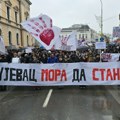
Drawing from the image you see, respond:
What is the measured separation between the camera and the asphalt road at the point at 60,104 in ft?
30.1

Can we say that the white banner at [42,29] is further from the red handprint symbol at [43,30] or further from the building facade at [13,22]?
the building facade at [13,22]

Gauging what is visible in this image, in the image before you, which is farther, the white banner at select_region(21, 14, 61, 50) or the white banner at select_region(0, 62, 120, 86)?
the white banner at select_region(21, 14, 61, 50)

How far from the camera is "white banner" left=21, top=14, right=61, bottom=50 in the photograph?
1546 cm

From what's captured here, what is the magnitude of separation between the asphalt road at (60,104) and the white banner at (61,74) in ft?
1.16

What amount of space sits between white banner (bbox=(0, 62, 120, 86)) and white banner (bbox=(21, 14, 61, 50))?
5.64 feet

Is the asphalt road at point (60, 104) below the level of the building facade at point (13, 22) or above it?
below

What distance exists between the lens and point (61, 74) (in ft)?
47.6

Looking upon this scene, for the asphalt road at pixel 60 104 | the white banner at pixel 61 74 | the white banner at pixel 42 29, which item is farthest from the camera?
the white banner at pixel 42 29

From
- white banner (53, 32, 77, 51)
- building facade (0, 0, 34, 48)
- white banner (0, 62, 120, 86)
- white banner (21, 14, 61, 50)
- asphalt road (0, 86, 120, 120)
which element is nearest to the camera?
asphalt road (0, 86, 120, 120)

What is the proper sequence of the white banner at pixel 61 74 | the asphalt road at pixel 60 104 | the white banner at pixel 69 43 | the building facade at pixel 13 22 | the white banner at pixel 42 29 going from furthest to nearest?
the building facade at pixel 13 22
the white banner at pixel 69 43
the white banner at pixel 42 29
the white banner at pixel 61 74
the asphalt road at pixel 60 104

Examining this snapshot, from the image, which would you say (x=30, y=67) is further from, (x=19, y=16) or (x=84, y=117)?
(x=19, y=16)

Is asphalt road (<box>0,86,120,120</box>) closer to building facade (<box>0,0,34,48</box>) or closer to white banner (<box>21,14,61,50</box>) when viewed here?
white banner (<box>21,14,61,50</box>)

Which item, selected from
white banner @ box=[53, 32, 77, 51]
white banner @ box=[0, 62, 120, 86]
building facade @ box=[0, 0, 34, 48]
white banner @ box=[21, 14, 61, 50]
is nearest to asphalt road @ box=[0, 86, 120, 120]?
white banner @ box=[0, 62, 120, 86]

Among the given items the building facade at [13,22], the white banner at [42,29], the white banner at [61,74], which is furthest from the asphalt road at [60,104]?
the building facade at [13,22]
